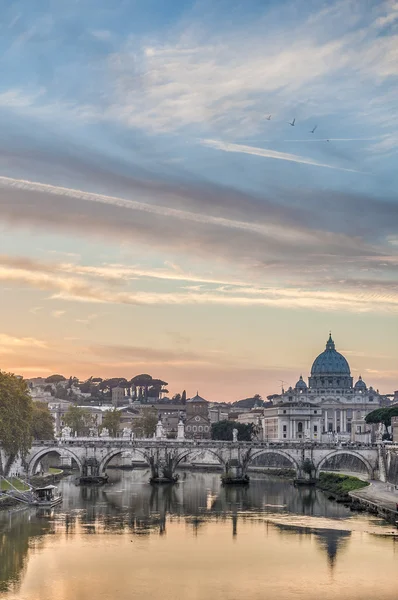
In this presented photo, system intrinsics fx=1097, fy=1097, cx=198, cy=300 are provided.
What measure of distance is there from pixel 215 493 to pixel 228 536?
2545 centimetres

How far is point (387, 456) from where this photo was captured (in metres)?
86.3

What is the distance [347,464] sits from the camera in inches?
4183

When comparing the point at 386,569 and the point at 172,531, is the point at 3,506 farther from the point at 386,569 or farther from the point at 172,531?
the point at 386,569

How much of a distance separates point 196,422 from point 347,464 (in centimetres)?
7953

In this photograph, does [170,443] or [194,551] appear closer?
[194,551]

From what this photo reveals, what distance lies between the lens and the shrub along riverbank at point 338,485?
7500cm

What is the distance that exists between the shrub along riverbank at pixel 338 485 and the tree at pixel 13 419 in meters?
21.7

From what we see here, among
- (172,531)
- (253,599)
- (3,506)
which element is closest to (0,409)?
(3,506)

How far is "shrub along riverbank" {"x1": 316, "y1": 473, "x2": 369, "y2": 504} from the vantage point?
75.0m

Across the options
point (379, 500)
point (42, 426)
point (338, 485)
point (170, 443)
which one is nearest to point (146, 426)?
point (42, 426)

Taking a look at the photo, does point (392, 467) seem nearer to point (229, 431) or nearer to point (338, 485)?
point (338, 485)

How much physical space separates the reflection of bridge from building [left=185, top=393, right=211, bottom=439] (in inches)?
3308

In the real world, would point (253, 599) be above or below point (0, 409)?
below

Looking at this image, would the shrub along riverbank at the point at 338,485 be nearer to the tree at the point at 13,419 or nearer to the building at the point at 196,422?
the tree at the point at 13,419
